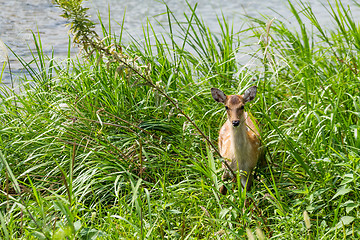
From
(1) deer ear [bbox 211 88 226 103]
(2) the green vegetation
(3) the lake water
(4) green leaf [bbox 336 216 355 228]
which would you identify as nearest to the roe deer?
(1) deer ear [bbox 211 88 226 103]

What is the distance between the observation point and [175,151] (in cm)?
386

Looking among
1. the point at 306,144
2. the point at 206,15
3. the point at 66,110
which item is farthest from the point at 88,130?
the point at 206,15

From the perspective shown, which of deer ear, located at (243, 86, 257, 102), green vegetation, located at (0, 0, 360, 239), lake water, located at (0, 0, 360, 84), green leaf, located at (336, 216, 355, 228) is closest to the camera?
green leaf, located at (336, 216, 355, 228)

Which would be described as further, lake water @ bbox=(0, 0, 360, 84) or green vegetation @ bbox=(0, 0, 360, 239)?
lake water @ bbox=(0, 0, 360, 84)

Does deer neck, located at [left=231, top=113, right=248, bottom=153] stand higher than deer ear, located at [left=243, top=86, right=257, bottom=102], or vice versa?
deer ear, located at [left=243, top=86, right=257, bottom=102]

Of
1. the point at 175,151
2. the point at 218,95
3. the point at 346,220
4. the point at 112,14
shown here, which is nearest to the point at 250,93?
the point at 218,95

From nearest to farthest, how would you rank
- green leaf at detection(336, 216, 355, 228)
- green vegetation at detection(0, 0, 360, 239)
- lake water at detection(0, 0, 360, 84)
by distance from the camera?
green leaf at detection(336, 216, 355, 228)
green vegetation at detection(0, 0, 360, 239)
lake water at detection(0, 0, 360, 84)

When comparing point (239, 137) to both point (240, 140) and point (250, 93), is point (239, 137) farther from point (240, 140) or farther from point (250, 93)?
point (250, 93)

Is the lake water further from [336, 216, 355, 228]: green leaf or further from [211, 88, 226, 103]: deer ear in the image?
[336, 216, 355, 228]: green leaf

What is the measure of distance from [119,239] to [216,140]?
5.31 feet

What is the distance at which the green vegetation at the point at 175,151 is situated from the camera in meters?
3.09

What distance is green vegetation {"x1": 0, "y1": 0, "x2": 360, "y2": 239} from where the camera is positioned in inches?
122

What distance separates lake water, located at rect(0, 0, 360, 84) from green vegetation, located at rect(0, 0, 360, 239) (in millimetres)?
4162

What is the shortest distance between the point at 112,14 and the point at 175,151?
7.43 metres
